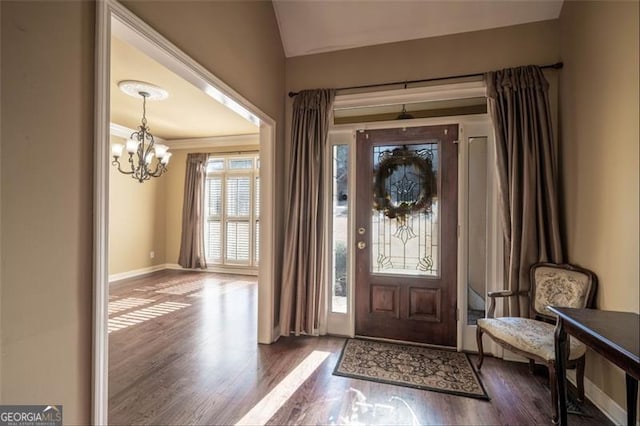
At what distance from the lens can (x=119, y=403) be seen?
6.39 feet

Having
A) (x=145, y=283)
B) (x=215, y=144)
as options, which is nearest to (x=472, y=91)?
(x=215, y=144)

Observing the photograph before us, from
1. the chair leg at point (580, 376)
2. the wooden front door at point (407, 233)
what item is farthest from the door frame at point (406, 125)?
the chair leg at point (580, 376)

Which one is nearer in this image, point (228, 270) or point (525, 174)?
point (525, 174)

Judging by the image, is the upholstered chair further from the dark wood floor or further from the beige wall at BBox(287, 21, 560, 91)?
the beige wall at BBox(287, 21, 560, 91)

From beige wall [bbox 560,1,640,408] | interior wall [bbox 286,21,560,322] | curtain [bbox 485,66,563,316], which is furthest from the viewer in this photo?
interior wall [bbox 286,21,560,322]

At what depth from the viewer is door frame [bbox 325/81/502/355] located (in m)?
2.73

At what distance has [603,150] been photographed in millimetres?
1931

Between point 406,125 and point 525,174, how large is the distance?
1.13 metres

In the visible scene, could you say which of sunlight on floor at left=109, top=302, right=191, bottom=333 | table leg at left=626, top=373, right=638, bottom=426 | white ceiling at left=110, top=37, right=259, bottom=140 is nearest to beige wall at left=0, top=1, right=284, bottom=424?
white ceiling at left=110, top=37, right=259, bottom=140

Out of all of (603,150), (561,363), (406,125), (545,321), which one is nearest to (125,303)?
(406,125)

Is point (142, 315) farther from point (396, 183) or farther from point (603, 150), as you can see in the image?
point (603, 150)

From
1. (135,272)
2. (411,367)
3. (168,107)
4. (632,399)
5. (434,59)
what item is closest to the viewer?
(632,399)

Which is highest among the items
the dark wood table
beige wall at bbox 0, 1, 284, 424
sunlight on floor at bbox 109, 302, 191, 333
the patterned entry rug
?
beige wall at bbox 0, 1, 284, 424

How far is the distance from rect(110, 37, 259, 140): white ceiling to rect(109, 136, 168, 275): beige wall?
3.08ft
